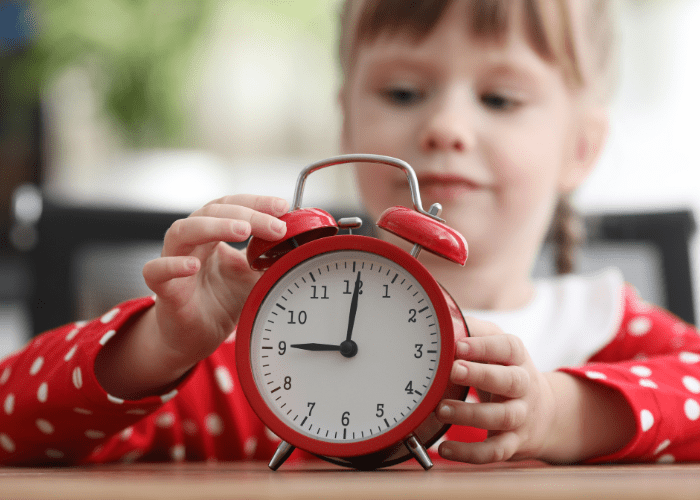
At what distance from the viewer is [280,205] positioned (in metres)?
0.59

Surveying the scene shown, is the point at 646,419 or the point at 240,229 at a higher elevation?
the point at 240,229

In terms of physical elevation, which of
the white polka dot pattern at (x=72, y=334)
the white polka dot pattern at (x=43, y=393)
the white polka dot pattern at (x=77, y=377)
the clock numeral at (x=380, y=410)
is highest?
the clock numeral at (x=380, y=410)

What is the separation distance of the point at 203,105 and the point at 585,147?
3.60m

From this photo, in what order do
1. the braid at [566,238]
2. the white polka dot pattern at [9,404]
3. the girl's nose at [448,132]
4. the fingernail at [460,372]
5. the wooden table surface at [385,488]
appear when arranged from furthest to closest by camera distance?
the braid at [566,238]
the girl's nose at [448,132]
the white polka dot pattern at [9,404]
the fingernail at [460,372]
the wooden table surface at [385,488]

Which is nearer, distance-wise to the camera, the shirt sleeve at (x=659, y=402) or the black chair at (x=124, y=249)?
the shirt sleeve at (x=659, y=402)

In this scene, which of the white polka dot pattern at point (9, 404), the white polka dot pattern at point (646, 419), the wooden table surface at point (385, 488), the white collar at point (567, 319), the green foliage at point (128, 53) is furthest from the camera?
the green foliage at point (128, 53)

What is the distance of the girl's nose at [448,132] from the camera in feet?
2.96

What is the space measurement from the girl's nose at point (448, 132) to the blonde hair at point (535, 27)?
12 centimetres

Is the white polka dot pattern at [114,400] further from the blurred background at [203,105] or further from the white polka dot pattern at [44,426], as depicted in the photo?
the blurred background at [203,105]

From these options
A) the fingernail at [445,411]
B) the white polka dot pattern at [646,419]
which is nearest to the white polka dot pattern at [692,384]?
the white polka dot pattern at [646,419]

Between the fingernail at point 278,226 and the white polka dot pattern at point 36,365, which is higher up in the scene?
the fingernail at point 278,226

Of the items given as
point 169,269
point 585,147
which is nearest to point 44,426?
point 169,269

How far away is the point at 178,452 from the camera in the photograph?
93 centimetres

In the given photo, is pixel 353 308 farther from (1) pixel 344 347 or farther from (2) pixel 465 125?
(2) pixel 465 125
